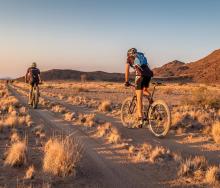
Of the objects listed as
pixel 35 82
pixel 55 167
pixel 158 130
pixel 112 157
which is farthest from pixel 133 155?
pixel 35 82

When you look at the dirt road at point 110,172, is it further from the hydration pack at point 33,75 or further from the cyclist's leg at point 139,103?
the hydration pack at point 33,75

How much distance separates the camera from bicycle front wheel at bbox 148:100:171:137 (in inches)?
408

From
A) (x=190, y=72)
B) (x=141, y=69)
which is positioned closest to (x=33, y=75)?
(x=141, y=69)

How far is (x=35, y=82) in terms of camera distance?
19.7m

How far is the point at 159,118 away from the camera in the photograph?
10578 millimetres

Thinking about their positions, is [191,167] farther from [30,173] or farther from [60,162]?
[30,173]

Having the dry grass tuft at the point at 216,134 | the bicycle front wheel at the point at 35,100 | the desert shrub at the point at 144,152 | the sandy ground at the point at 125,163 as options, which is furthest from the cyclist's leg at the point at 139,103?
the bicycle front wheel at the point at 35,100

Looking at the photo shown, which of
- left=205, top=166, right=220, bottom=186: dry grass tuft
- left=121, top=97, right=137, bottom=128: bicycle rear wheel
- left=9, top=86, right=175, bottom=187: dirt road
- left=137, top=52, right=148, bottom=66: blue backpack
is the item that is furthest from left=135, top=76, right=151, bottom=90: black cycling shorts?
left=205, top=166, right=220, bottom=186: dry grass tuft

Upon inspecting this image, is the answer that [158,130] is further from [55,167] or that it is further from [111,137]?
[55,167]

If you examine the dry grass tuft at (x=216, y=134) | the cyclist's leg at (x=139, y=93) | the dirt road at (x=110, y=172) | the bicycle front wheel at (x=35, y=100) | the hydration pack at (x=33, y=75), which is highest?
the hydration pack at (x=33, y=75)

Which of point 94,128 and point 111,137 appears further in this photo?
point 94,128

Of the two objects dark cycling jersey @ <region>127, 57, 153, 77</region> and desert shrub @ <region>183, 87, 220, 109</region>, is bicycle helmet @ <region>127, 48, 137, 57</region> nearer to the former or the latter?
dark cycling jersey @ <region>127, 57, 153, 77</region>

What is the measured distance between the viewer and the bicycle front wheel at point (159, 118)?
10.4m

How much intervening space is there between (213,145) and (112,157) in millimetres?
2928
